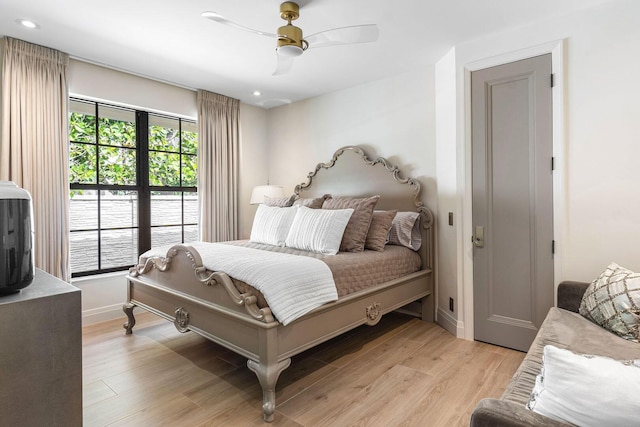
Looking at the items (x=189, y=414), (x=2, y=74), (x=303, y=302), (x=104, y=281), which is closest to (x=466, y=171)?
(x=303, y=302)

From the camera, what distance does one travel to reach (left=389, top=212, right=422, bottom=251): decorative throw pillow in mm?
3336

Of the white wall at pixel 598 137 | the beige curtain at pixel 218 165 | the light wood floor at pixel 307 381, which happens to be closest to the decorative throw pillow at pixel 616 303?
the white wall at pixel 598 137

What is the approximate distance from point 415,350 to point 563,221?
58.1 inches

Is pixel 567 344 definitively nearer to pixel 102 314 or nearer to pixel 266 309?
pixel 266 309

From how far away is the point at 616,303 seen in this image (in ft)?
6.05

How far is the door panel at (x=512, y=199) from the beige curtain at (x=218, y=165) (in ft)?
9.58

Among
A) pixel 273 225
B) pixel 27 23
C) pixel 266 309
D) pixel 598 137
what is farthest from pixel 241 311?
pixel 27 23

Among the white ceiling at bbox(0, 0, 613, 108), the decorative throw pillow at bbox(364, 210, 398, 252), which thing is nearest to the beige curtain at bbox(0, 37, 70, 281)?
the white ceiling at bbox(0, 0, 613, 108)

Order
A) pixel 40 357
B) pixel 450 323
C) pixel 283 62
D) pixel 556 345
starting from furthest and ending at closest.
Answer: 1. pixel 450 323
2. pixel 283 62
3. pixel 556 345
4. pixel 40 357

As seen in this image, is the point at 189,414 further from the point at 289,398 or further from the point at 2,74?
the point at 2,74

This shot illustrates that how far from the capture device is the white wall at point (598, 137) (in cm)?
223

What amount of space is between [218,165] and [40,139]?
69.2 inches

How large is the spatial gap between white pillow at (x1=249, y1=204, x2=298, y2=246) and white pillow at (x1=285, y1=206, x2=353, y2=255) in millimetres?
152

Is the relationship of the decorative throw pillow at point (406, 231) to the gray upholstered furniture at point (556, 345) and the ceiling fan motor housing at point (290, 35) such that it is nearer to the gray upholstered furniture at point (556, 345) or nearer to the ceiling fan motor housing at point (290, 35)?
the gray upholstered furniture at point (556, 345)
